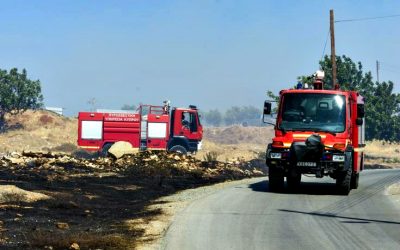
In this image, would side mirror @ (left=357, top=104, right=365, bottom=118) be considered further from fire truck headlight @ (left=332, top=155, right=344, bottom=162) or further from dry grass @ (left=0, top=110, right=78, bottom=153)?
dry grass @ (left=0, top=110, right=78, bottom=153)

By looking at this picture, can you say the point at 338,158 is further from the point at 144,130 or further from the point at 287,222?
the point at 144,130

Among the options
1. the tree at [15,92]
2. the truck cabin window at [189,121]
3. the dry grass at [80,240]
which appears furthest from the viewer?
the tree at [15,92]

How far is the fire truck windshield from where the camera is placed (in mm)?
18266

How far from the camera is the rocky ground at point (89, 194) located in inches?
438

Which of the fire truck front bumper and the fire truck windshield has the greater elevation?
→ the fire truck windshield

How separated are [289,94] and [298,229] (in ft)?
24.5

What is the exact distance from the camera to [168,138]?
42.6 meters

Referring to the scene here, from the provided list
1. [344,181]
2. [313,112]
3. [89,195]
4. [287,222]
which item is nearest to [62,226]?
[287,222]

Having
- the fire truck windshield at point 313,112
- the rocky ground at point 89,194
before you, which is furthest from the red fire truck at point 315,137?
the rocky ground at point 89,194

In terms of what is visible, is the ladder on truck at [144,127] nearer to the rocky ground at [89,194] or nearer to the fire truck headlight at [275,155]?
the rocky ground at [89,194]

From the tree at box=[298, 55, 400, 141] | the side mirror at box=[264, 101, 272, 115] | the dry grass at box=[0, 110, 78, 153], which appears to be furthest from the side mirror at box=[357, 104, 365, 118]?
the dry grass at box=[0, 110, 78, 153]

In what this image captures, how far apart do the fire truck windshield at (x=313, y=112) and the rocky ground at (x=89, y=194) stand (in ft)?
15.3

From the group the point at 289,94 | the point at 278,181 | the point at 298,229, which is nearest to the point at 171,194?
the point at 278,181

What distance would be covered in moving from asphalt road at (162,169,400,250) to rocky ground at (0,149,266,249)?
42.0 inches
